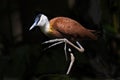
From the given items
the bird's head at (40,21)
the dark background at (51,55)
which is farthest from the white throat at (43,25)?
the dark background at (51,55)

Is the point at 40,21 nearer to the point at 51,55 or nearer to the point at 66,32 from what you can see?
the point at 66,32

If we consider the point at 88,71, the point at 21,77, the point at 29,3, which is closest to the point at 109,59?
the point at 88,71

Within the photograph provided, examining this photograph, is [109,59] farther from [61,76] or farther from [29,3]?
[61,76]

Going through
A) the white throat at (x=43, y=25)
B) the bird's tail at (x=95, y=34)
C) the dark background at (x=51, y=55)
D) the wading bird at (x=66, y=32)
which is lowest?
the dark background at (x=51, y=55)

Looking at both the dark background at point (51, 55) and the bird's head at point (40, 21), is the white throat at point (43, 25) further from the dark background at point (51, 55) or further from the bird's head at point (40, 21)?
the dark background at point (51, 55)

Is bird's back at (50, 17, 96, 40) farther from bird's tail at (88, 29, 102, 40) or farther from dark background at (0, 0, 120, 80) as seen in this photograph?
dark background at (0, 0, 120, 80)

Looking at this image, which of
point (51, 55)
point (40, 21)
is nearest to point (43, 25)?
point (40, 21)

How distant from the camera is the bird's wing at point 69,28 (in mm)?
551

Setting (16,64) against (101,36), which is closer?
(101,36)

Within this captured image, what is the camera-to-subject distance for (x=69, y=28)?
0.56 m

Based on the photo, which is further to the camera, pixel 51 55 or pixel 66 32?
pixel 51 55

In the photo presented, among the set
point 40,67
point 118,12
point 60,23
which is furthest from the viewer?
point 40,67

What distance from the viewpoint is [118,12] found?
151cm

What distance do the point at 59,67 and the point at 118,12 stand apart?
0.33m
